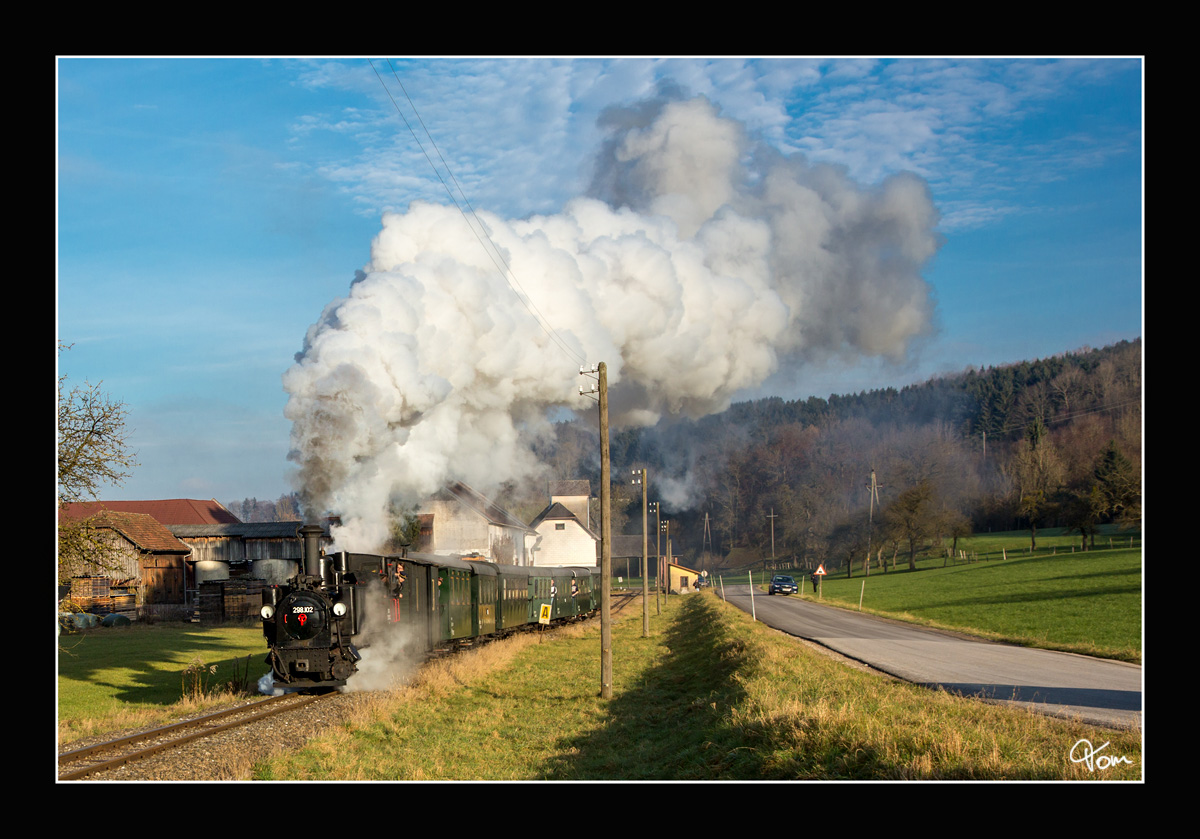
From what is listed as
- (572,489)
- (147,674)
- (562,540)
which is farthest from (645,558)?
(572,489)

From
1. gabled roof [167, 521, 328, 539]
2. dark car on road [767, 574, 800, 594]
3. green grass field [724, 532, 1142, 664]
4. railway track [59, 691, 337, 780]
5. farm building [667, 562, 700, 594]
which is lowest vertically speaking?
farm building [667, 562, 700, 594]

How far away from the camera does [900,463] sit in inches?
3792

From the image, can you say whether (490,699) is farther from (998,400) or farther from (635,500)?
(635,500)

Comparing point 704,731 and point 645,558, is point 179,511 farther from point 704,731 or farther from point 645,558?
point 704,731

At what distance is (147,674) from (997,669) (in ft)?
73.4

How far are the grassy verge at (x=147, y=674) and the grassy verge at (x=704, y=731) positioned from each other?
14.3 feet

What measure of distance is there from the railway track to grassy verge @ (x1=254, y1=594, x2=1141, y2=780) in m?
1.84

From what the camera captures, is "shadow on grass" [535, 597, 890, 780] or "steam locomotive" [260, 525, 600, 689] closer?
"shadow on grass" [535, 597, 890, 780]

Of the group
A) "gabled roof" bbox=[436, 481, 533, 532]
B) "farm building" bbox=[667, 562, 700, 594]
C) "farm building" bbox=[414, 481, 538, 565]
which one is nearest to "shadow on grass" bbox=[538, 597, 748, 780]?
"farm building" bbox=[414, 481, 538, 565]

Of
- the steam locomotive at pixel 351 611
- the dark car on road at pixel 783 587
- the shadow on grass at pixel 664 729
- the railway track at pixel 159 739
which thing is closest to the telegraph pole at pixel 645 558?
the shadow on grass at pixel 664 729

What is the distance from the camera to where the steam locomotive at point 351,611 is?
15953 mm

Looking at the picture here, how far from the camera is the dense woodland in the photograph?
230 ft

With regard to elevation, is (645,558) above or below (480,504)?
below
